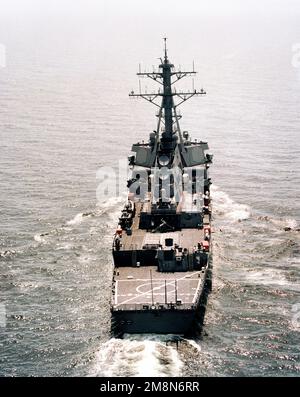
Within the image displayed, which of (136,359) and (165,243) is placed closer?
(136,359)

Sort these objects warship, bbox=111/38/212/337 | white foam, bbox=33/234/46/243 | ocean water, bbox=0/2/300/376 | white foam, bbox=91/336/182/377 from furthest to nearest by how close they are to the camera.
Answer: white foam, bbox=33/234/46/243 < warship, bbox=111/38/212/337 < ocean water, bbox=0/2/300/376 < white foam, bbox=91/336/182/377

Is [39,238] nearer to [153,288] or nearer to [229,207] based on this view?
[153,288]

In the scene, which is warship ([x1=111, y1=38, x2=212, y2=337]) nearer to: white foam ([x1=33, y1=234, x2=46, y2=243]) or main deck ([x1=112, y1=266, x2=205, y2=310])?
main deck ([x1=112, y1=266, x2=205, y2=310])

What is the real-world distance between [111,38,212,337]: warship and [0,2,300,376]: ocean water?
1.39 m

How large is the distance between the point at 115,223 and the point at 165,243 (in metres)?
15.0

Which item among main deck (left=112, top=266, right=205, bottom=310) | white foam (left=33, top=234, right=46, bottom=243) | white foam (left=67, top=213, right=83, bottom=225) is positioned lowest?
main deck (left=112, top=266, right=205, bottom=310)

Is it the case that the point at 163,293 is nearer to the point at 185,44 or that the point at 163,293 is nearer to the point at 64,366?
the point at 64,366

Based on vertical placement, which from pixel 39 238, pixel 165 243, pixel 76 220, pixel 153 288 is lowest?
pixel 153 288

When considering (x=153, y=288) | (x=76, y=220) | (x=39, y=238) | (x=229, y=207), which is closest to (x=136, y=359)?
(x=153, y=288)

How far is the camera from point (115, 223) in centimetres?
6162

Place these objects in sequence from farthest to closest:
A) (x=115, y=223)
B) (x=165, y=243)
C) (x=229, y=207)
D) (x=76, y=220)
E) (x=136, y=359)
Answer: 1. (x=229, y=207)
2. (x=76, y=220)
3. (x=115, y=223)
4. (x=165, y=243)
5. (x=136, y=359)

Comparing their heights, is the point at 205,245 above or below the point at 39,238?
above

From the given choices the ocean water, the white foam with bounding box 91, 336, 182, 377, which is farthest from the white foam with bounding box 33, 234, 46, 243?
the white foam with bounding box 91, 336, 182, 377

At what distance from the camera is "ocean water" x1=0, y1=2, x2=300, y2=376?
3897 centimetres
